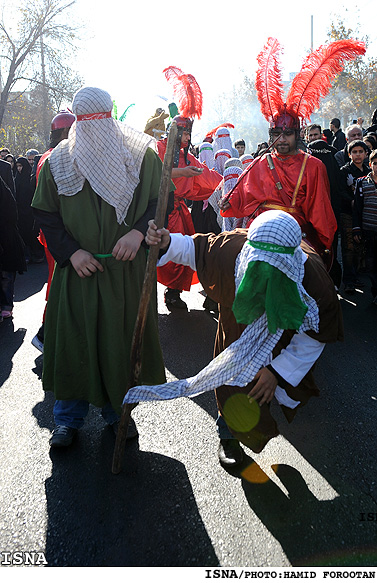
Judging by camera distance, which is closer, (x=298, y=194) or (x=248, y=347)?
(x=248, y=347)

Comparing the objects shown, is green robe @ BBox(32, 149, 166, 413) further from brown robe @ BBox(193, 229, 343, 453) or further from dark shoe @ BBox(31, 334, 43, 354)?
dark shoe @ BBox(31, 334, 43, 354)

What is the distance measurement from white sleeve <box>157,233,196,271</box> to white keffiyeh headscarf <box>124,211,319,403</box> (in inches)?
12.0

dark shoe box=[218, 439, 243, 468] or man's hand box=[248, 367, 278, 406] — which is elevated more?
man's hand box=[248, 367, 278, 406]

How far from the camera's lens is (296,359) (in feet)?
8.06

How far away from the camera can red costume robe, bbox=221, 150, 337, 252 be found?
4160 mm

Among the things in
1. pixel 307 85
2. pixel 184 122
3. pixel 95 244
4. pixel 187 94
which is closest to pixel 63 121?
pixel 95 244

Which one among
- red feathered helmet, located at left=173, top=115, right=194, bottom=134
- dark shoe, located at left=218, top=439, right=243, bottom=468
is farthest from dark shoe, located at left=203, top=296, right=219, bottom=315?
dark shoe, located at left=218, top=439, right=243, bottom=468

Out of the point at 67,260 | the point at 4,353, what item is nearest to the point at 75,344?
the point at 67,260

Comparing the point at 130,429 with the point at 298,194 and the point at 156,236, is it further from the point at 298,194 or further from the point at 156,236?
the point at 298,194

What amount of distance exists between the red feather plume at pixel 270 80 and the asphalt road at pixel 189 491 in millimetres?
2463

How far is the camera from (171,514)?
7.96ft

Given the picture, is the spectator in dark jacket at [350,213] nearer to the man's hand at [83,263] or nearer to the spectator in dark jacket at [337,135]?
the man's hand at [83,263]

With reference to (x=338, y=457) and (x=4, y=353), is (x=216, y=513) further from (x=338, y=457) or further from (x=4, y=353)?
(x=4, y=353)

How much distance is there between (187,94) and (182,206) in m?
1.19
